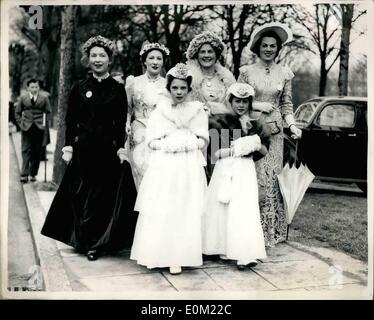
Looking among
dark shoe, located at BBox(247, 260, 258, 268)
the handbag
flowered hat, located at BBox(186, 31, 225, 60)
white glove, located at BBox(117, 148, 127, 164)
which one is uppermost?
flowered hat, located at BBox(186, 31, 225, 60)

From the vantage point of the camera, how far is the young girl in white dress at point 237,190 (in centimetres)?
433

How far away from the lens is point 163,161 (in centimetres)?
420

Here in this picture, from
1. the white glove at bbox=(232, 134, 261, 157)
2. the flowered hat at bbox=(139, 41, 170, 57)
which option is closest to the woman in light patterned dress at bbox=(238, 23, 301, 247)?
the white glove at bbox=(232, 134, 261, 157)

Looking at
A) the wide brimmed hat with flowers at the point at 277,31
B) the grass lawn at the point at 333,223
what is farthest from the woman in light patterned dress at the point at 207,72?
the grass lawn at the point at 333,223

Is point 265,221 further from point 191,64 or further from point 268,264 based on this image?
point 191,64

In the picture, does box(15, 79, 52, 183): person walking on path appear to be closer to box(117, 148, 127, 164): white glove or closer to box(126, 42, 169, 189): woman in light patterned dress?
box(126, 42, 169, 189): woman in light patterned dress

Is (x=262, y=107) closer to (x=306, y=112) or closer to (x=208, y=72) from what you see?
(x=208, y=72)

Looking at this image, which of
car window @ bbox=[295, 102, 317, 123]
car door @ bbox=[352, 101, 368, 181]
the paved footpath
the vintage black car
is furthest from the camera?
car window @ bbox=[295, 102, 317, 123]

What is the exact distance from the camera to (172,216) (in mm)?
4168

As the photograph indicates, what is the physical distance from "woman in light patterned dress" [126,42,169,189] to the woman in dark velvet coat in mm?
271

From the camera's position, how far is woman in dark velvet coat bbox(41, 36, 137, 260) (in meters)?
4.51

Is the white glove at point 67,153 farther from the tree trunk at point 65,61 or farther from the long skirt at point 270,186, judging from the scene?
the tree trunk at point 65,61

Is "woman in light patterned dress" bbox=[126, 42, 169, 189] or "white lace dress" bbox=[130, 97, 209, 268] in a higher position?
"woman in light patterned dress" bbox=[126, 42, 169, 189]
